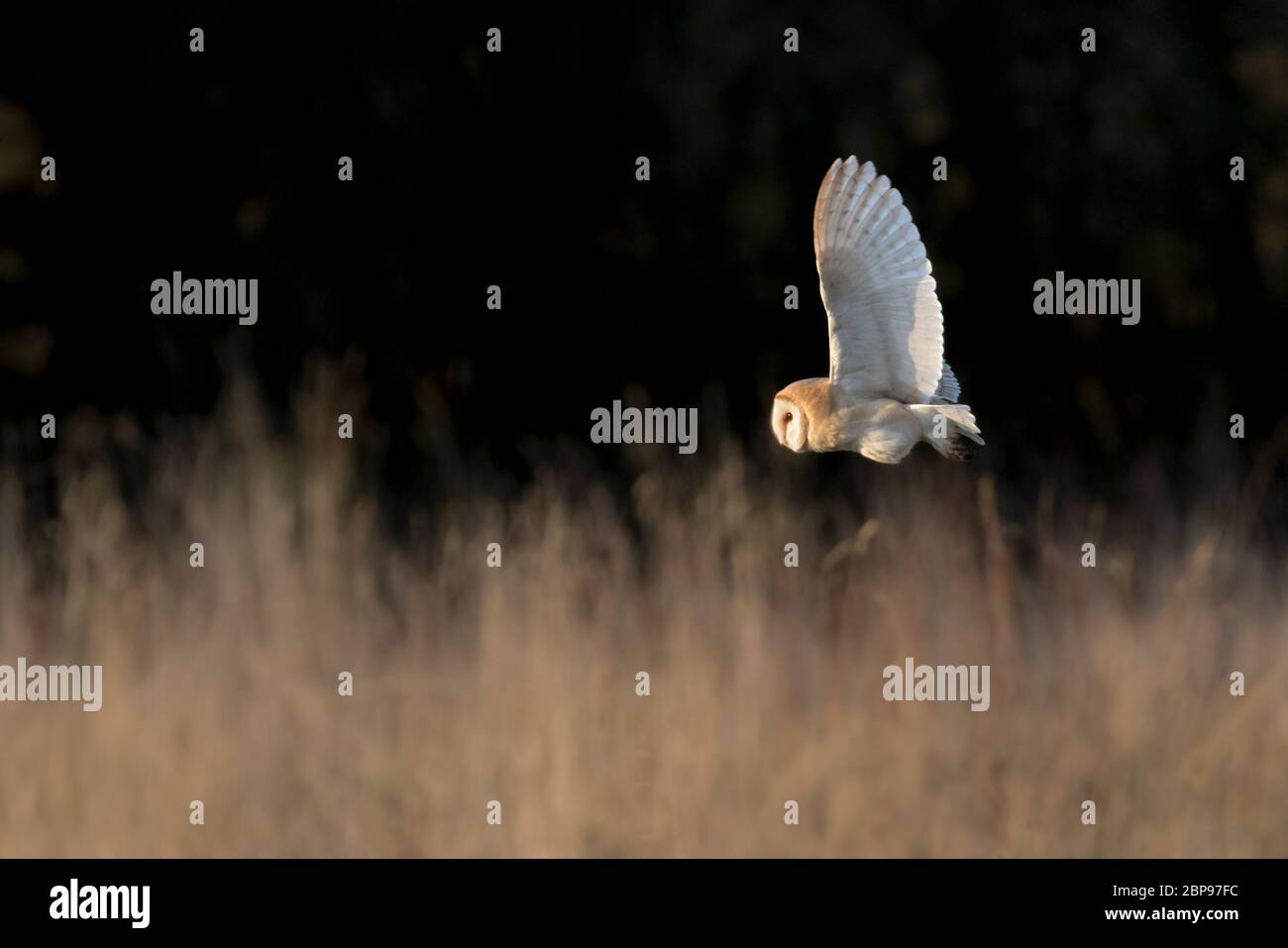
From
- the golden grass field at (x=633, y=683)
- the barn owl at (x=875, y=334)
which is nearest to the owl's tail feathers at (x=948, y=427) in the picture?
the barn owl at (x=875, y=334)

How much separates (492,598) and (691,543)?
415 mm

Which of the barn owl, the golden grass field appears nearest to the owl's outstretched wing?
the barn owl

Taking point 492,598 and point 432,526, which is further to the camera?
point 432,526

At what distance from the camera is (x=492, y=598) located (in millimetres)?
3004

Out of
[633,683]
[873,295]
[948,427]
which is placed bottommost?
[633,683]

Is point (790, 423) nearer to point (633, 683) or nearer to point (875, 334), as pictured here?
point (875, 334)

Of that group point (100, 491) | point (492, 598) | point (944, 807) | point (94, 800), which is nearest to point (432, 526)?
point (100, 491)

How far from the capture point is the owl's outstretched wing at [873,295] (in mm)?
1089

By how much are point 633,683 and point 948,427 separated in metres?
1.86

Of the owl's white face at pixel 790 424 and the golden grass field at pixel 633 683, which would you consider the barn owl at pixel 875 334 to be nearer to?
the owl's white face at pixel 790 424

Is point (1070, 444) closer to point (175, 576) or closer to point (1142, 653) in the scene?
point (1142, 653)

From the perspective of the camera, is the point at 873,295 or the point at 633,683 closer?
the point at 873,295

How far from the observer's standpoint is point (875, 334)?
1120 millimetres

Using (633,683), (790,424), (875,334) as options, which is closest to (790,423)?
(790,424)
